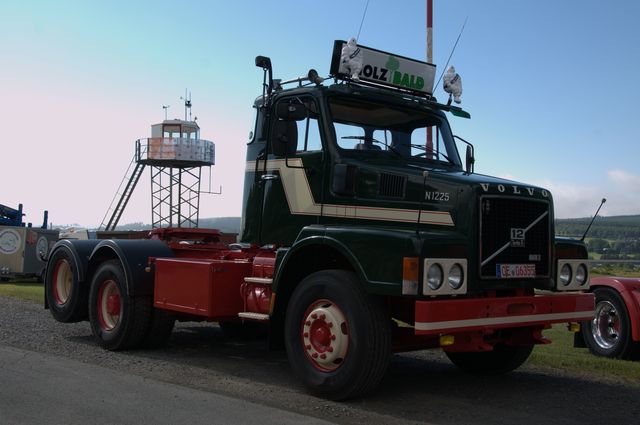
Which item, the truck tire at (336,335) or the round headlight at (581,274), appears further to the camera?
the round headlight at (581,274)

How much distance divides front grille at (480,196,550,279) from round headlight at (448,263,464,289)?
34 centimetres

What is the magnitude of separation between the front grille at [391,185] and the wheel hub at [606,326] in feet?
13.4

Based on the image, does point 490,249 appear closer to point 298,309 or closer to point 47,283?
point 298,309

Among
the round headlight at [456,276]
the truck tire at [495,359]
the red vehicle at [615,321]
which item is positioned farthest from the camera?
the red vehicle at [615,321]

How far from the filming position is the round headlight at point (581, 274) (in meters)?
7.06

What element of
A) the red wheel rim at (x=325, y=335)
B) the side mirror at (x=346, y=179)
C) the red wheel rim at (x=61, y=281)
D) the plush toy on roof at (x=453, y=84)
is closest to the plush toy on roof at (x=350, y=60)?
the side mirror at (x=346, y=179)

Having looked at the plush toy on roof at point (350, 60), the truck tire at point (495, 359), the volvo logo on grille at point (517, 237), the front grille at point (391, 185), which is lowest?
the truck tire at point (495, 359)

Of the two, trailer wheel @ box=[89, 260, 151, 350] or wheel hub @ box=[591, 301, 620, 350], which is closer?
trailer wheel @ box=[89, 260, 151, 350]

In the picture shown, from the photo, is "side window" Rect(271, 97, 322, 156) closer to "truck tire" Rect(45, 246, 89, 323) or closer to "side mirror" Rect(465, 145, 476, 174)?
"side mirror" Rect(465, 145, 476, 174)

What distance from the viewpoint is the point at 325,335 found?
6.30m

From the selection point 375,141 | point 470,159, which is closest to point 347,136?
point 375,141

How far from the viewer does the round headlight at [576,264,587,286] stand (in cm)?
706

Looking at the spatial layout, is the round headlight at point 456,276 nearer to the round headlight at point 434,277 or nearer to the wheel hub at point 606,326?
the round headlight at point 434,277

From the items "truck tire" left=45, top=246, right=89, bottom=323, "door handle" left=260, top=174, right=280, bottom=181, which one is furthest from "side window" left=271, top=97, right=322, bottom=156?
"truck tire" left=45, top=246, right=89, bottom=323
